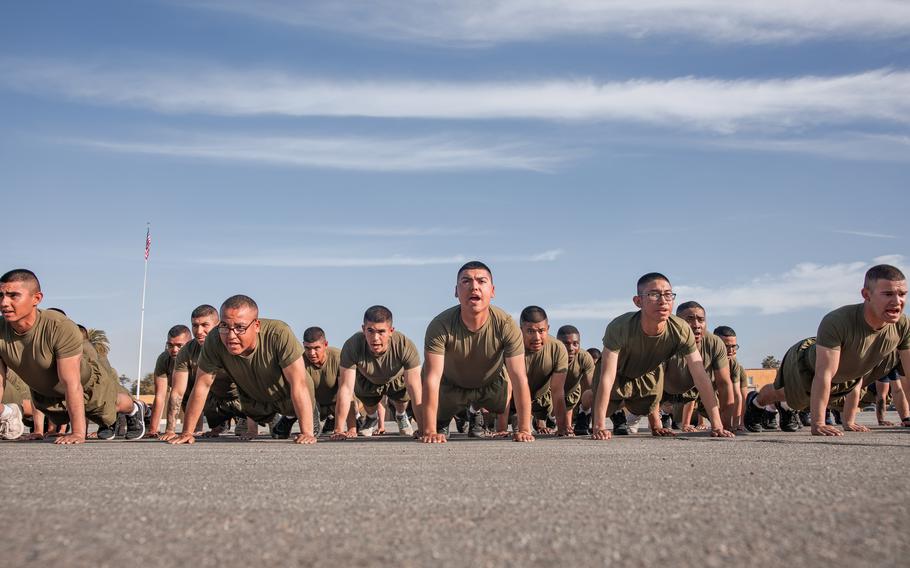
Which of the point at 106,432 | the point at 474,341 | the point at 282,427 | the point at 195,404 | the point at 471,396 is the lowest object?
the point at 106,432

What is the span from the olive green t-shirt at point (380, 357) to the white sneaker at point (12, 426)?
426 cm

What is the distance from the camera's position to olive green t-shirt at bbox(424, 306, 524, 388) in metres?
8.71

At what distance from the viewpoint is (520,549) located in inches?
75.9

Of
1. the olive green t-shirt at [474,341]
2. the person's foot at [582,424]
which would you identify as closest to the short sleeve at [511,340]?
the olive green t-shirt at [474,341]

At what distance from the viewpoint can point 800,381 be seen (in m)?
10.1

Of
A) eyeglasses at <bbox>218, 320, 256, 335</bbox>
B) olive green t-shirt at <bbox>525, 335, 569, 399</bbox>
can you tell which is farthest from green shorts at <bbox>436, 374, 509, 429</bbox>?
eyeglasses at <bbox>218, 320, 256, 335</bbox>

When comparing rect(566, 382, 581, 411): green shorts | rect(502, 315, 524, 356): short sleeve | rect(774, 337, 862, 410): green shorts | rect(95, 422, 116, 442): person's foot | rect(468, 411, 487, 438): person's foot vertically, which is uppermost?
rect(502, 315, 524, 356): short sleeve

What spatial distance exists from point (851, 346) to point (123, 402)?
9892 millimetres

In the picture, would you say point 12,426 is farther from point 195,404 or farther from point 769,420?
point 769,420

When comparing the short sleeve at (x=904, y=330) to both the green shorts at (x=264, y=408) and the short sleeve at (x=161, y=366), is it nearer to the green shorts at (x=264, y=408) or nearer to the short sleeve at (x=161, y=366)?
the green shorts at (x=264, y=408)

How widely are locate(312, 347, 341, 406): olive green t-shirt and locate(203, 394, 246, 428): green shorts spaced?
120 cm

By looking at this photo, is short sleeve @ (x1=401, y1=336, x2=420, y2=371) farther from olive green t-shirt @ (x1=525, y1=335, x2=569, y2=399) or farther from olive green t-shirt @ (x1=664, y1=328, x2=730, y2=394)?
olive green t-shirt @ (x1=664, y1=328, x2=730, y2=394)

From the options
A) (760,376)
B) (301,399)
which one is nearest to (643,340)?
(301,399)

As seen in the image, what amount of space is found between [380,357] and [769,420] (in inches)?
241
